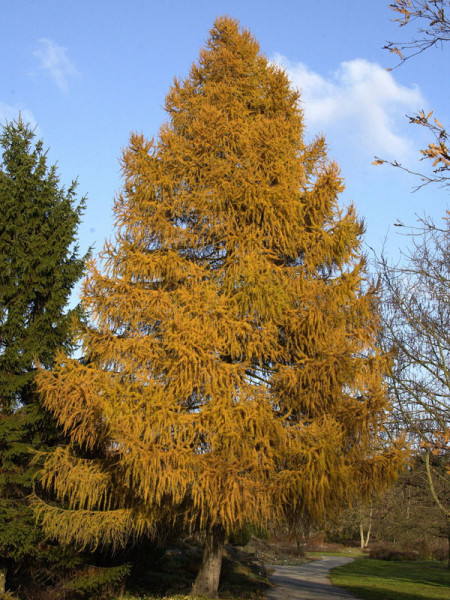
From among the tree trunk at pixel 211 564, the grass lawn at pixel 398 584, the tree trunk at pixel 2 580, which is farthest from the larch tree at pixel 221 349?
the grass lawn at pixel 398 584

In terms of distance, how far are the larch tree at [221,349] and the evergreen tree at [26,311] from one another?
0.85 metres

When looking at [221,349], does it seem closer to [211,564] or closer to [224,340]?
[224,340]

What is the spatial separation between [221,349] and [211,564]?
3697 millimetres

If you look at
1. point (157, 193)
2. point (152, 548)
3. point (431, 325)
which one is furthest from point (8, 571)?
point (431, 325)

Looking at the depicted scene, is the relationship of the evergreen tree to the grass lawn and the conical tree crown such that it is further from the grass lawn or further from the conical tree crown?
the grass lawn

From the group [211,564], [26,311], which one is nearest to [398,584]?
[211,564]

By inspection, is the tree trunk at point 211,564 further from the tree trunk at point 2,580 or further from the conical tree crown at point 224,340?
the tree trunk at point 2,580

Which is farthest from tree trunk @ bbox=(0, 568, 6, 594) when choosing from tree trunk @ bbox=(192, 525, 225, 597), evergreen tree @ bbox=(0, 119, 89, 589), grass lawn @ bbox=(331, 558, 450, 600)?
grass lawn @ bbox=(331, 558, 450, 600)

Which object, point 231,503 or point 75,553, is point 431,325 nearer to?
point 231,503

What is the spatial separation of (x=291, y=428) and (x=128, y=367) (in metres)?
2.80

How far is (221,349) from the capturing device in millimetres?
8531

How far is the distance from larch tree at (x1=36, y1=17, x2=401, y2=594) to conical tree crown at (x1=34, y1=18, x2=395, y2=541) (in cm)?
Answer: 3

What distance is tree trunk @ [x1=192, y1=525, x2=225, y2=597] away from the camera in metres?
8.48

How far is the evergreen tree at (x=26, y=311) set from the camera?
8.82 meters
